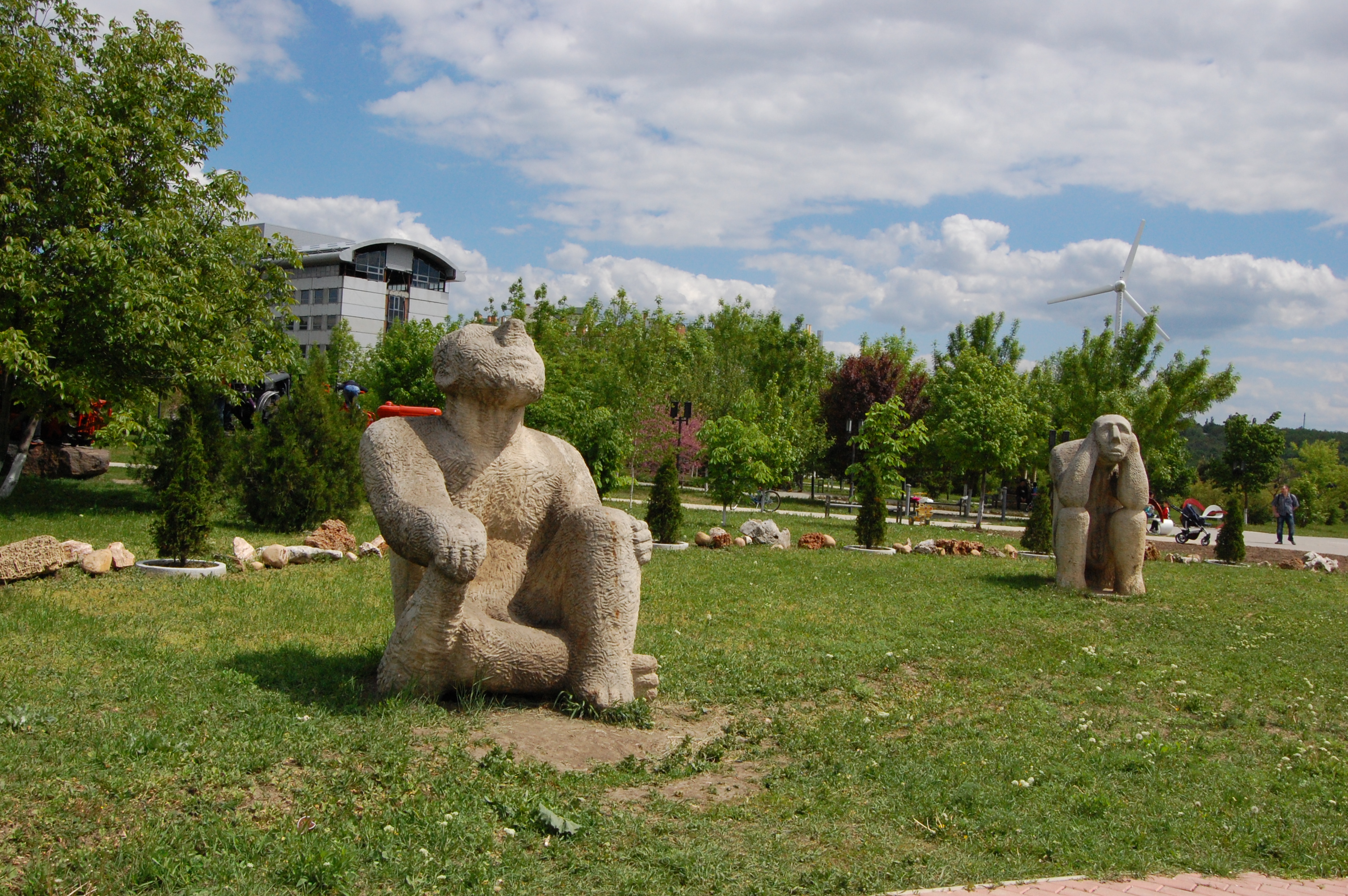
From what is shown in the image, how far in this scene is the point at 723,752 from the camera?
5.21 meters

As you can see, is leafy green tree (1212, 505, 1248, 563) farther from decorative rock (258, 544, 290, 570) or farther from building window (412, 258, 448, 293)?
building window (412, 258, 448, 293)

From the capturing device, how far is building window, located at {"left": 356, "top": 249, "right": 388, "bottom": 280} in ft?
202

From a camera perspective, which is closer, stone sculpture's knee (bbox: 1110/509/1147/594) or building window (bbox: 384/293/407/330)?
stone sculpture's knee (bbox: 1110/509/1147/594)

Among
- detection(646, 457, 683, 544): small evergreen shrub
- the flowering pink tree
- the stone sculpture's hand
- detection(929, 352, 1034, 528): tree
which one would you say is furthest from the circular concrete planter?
detection(929, 352, 1034, 528): tree

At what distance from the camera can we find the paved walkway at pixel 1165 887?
367 centimetres

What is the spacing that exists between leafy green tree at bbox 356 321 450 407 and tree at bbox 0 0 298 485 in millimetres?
14842

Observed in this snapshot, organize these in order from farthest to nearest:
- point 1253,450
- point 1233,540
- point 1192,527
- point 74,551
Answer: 1. point 1253,450
2. point 1192,527
3. point 1233,540
4. point 74,551

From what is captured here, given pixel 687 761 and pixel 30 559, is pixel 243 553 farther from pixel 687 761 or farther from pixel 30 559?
pixel 687 761

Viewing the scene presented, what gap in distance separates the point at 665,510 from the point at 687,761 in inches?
428

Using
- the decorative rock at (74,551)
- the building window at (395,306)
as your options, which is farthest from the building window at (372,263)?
the decorative rock at (74,551)

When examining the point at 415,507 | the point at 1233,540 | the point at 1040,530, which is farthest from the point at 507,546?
the point at 1233,540

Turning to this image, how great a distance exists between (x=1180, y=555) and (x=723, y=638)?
13963 millimetres

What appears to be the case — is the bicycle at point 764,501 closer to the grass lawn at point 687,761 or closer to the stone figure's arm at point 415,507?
the grass lawn at point 687,761

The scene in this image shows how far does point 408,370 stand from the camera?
32438mm
